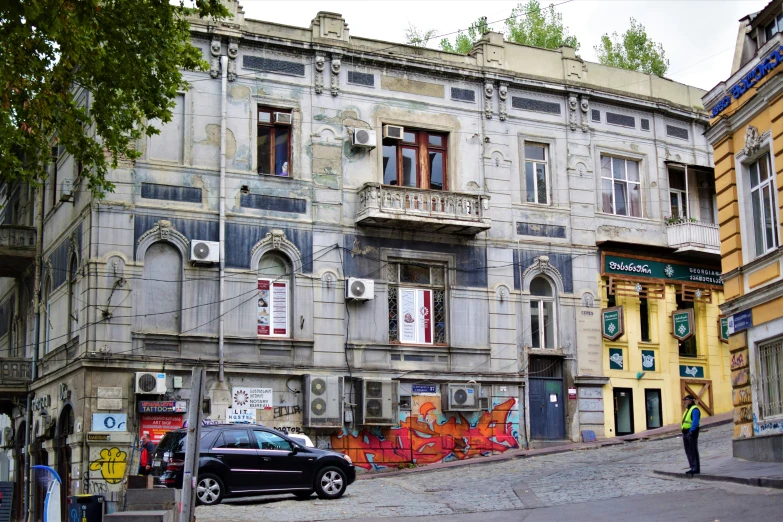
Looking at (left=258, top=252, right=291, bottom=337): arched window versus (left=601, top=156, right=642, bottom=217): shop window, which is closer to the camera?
(left=258, top=252, right=291, bottom=337): arched window

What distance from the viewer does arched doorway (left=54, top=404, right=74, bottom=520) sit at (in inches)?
1068

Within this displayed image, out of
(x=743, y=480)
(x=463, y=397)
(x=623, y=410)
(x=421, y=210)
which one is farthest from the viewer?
(x=623, y=410)

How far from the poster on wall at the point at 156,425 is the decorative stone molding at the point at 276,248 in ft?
14.7

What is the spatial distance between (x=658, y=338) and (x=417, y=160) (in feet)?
30.4

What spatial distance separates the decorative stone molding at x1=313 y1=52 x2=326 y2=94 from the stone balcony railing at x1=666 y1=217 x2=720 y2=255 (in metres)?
11.9

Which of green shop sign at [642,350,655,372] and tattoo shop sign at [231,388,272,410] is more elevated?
green shop sign at [642,350,655,372]

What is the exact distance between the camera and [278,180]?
28766 mm

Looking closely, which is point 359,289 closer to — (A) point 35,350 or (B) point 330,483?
(B) point 330,483

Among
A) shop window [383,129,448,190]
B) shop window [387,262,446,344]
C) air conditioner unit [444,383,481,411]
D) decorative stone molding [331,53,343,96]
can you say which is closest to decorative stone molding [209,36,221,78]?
decorative stone molding [331,53,343,96]

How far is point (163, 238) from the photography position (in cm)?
2712

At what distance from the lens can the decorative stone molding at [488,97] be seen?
104 feet

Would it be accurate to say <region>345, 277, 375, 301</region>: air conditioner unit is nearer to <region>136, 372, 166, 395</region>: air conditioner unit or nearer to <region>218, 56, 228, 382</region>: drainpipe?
<region>218, 56, 228, 382</region>: drainpipe

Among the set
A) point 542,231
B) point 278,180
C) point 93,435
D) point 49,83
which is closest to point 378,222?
point 278,180

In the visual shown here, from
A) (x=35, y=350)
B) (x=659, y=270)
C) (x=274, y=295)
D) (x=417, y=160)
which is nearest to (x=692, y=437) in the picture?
(x=274, y=295)
